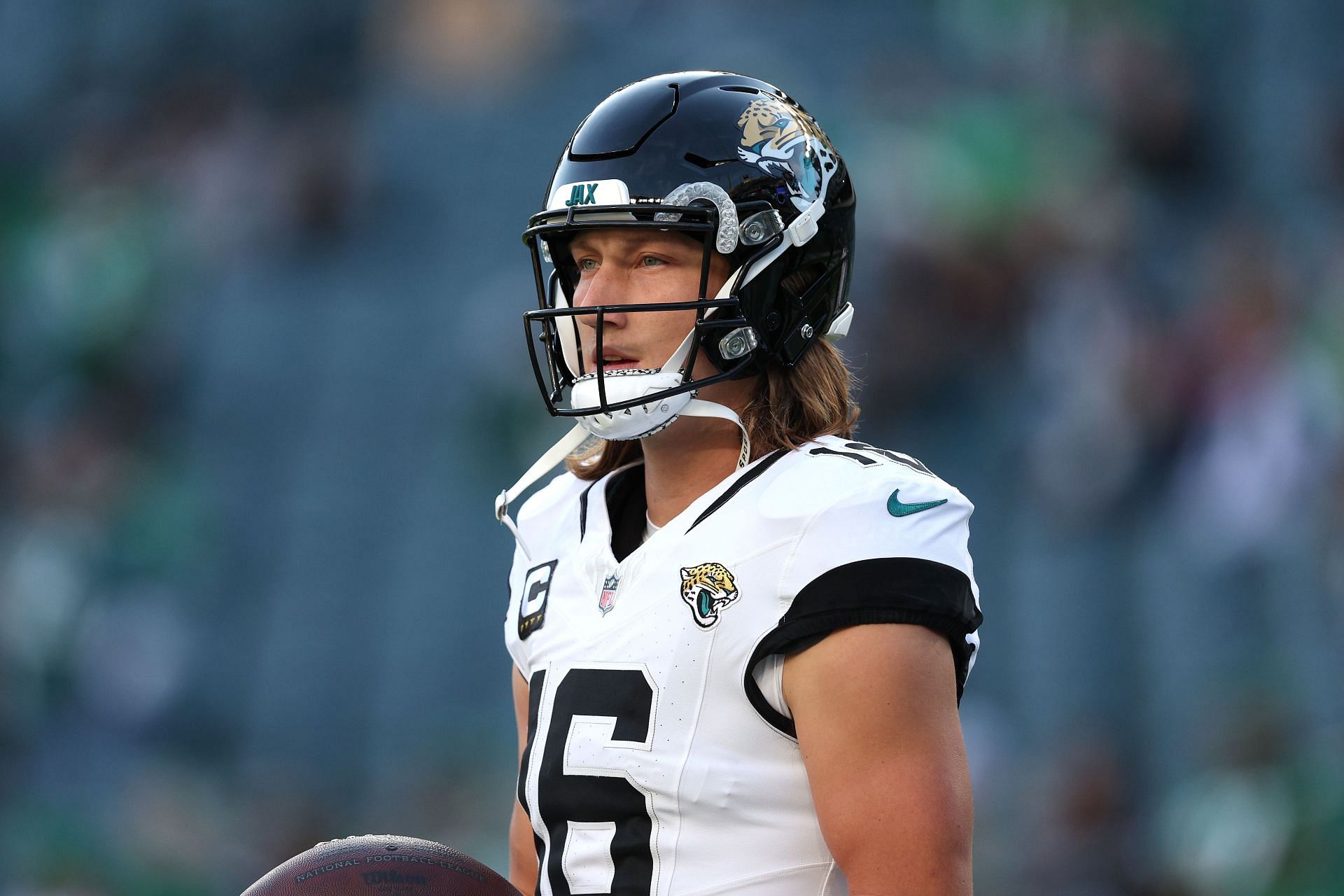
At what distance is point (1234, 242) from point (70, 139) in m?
6.31

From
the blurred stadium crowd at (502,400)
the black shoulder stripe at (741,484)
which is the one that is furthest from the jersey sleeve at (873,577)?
the blurred stadium crowd at (502,400)

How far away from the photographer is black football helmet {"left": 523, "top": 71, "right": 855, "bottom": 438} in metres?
A: 1.74

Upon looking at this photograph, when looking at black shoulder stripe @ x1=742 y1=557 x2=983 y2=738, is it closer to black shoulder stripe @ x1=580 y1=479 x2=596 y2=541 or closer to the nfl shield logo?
the nfl shield logo

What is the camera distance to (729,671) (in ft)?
5.16

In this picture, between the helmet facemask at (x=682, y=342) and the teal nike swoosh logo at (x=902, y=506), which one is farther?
the helmet facemask at (x=682, y=342)

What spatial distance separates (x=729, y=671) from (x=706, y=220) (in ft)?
1.71

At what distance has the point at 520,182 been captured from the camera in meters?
7.61

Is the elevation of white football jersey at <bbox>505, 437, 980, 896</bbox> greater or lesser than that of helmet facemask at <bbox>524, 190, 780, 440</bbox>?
lesser

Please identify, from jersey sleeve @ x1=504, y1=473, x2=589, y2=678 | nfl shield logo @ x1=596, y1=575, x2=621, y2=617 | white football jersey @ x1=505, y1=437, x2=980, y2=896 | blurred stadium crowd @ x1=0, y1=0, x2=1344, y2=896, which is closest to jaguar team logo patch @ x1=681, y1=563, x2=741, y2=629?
white football jersey @ x1=505, y1=437, x2=980, y2=896

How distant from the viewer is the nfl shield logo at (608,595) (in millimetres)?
1721

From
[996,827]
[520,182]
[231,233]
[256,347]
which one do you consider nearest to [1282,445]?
[996,827]

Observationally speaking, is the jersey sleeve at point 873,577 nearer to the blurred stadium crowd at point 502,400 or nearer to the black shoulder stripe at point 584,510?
the black shoulder stripe at point 584,510

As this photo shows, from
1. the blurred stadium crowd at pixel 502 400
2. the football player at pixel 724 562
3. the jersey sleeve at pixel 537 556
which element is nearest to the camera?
the football player at pixel 724 562

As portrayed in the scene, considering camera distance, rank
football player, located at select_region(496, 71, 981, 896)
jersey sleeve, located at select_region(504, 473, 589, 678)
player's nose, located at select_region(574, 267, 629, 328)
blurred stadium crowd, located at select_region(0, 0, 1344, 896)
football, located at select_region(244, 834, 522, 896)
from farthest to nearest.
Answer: blurred stadium crowd, located at select_region(0, 0, 1344, 896) → jersey sleeve, located at select_region(504, 473, 589, 678) → player's nose, located at select_region(574, 267, 629, 328) → football, located at select_region(244, 834, 522, 896) → football player, located at select_region(496, 71, 981, 896)
